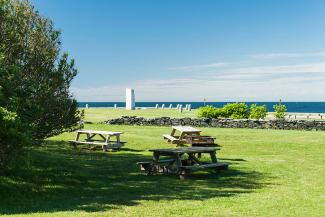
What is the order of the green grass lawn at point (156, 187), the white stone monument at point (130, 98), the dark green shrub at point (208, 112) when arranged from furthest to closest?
1. the white stone monument at point (130, 98)
2. the dark green shrub at point (208, 112)
3. the green grass lawn at point (156, 187)

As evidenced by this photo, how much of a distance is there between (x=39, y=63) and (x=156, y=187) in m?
5.66

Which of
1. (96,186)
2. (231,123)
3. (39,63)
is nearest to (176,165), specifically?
(96,186)

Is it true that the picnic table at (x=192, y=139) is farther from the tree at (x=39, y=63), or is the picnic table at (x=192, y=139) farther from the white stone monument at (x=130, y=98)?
the white stone monument at (x=130, y=98)

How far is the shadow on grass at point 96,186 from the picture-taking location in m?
11.3

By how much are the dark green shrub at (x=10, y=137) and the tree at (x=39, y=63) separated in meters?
2.39

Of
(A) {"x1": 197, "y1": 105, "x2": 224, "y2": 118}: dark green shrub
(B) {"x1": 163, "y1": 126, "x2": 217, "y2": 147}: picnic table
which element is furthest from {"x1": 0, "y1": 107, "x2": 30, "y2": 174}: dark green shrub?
(A) {"x1": 197, "y1": 105, "x2": 224, "y2": 118}: dark green shrub

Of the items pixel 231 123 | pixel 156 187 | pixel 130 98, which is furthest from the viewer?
pixel 130 98

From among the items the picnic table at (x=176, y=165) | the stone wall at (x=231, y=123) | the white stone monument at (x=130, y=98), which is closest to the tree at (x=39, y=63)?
the picnic table at (x=176, y=165)

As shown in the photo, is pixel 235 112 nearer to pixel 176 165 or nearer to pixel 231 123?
pixel 231 123

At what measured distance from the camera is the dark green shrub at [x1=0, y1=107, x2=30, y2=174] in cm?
1060

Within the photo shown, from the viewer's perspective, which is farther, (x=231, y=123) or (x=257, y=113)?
(x=257, y=113)

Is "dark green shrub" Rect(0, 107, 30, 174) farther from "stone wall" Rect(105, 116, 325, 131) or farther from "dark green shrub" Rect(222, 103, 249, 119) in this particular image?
"dark green shrub" Rect(222, 103, 249, 119)

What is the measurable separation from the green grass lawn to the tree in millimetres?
1747

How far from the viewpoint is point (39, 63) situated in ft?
51.0
